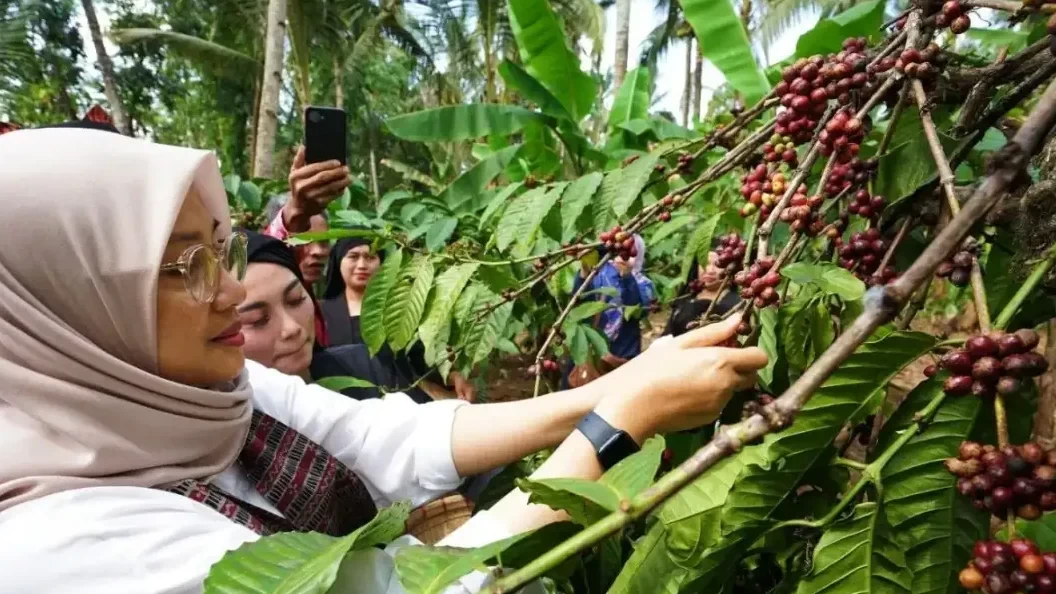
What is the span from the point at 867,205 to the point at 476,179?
94.8 inches

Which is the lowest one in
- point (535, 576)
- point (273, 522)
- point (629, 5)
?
point (273, 522)

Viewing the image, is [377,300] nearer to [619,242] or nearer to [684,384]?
[619,242]

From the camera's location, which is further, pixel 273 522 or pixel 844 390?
pixel 273 522

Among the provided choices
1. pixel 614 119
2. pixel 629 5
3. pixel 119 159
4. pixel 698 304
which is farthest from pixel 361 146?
pixel 119 159

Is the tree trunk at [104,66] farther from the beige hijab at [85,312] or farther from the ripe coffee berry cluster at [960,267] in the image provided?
the ripe coffee berry cluster at [960,267]

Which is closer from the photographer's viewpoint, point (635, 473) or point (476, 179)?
point (635, 473)

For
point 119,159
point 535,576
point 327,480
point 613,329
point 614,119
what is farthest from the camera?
point 614,119

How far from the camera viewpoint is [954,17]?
0.77m

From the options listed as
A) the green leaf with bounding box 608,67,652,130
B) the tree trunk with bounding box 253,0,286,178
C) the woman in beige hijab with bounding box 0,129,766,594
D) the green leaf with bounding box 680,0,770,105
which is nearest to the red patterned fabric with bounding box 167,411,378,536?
the woman in beige hijab with bounding box 0,129,766,594

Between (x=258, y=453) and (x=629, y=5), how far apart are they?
6.73 m

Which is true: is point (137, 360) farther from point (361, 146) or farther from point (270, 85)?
point (361, 146)

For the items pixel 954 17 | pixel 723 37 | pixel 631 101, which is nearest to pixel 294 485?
pixel 954 17

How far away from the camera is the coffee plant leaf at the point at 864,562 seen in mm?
539

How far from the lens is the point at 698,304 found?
242 cm
